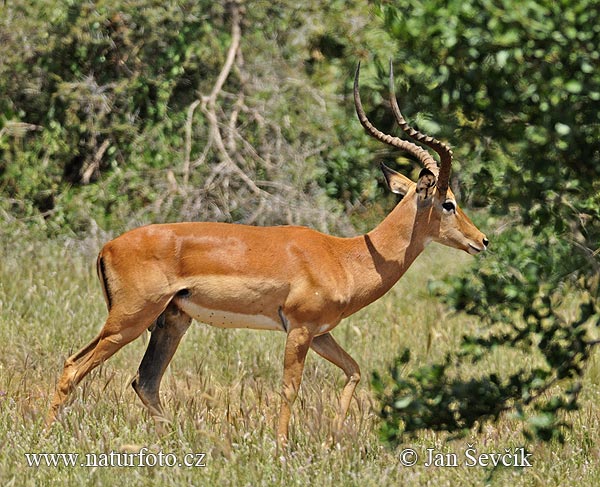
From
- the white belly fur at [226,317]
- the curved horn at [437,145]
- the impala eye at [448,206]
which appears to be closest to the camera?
the curved horn at [437,145]

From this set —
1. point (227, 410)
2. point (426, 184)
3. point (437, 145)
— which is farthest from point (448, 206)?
point (227, 410)

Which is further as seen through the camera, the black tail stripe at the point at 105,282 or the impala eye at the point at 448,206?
the impala eye at the point at 448,206

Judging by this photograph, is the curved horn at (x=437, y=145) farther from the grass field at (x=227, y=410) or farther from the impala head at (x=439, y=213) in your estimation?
the grass field at (x=227, y=410)

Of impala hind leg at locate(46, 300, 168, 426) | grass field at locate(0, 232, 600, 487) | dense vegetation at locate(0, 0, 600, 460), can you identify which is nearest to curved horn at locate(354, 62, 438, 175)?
grass field at locate(0, 232, 600, 487)

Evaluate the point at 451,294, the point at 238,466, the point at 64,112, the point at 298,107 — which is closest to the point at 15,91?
the point at 64,112

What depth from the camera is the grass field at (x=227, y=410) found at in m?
4.88

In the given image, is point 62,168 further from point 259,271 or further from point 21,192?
point 259,271

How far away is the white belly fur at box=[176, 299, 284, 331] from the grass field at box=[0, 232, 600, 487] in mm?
375

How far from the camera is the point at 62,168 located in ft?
37.7

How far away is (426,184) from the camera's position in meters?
6.19

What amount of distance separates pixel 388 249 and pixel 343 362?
2.17 feet

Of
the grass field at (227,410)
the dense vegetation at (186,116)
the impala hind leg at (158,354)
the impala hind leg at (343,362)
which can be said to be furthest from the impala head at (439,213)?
the dense vegetation at (186,116)

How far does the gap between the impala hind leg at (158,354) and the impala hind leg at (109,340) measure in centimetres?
25

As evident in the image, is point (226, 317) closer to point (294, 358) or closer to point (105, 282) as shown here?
point (294, 358)
